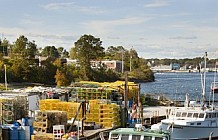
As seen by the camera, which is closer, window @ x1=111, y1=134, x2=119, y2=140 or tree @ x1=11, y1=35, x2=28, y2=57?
window @ x1=111, y1=134, x2=119, y2=140

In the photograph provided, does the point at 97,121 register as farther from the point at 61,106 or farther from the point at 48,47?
the point at 48,47

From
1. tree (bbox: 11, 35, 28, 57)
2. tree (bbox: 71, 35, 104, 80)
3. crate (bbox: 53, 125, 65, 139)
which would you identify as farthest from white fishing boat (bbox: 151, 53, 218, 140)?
tree (bbox: 71, 35, 104, 80)

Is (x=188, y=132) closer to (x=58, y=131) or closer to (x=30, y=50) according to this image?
(x=58, y=131)

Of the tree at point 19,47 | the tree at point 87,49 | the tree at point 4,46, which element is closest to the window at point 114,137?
the tree at point 19,47

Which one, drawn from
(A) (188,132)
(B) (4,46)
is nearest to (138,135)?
(A) (188,132)

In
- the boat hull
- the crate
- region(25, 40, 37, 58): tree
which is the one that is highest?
region(25, 40, 37, 58): tree

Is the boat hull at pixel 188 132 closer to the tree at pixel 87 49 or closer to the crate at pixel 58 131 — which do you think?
the crate at pixel 58 131

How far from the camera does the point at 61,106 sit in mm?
29312

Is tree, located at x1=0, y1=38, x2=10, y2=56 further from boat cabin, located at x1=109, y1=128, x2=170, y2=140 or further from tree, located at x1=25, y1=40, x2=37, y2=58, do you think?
boat cabin, located at x1=109, y1=128, x2=170, y2=140

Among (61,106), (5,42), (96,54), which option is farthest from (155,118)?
(5,42)

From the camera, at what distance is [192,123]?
2681cm

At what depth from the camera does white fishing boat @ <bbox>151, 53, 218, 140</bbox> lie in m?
26.4

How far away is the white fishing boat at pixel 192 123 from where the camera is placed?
2639cm

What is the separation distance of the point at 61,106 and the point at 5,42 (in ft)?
320
